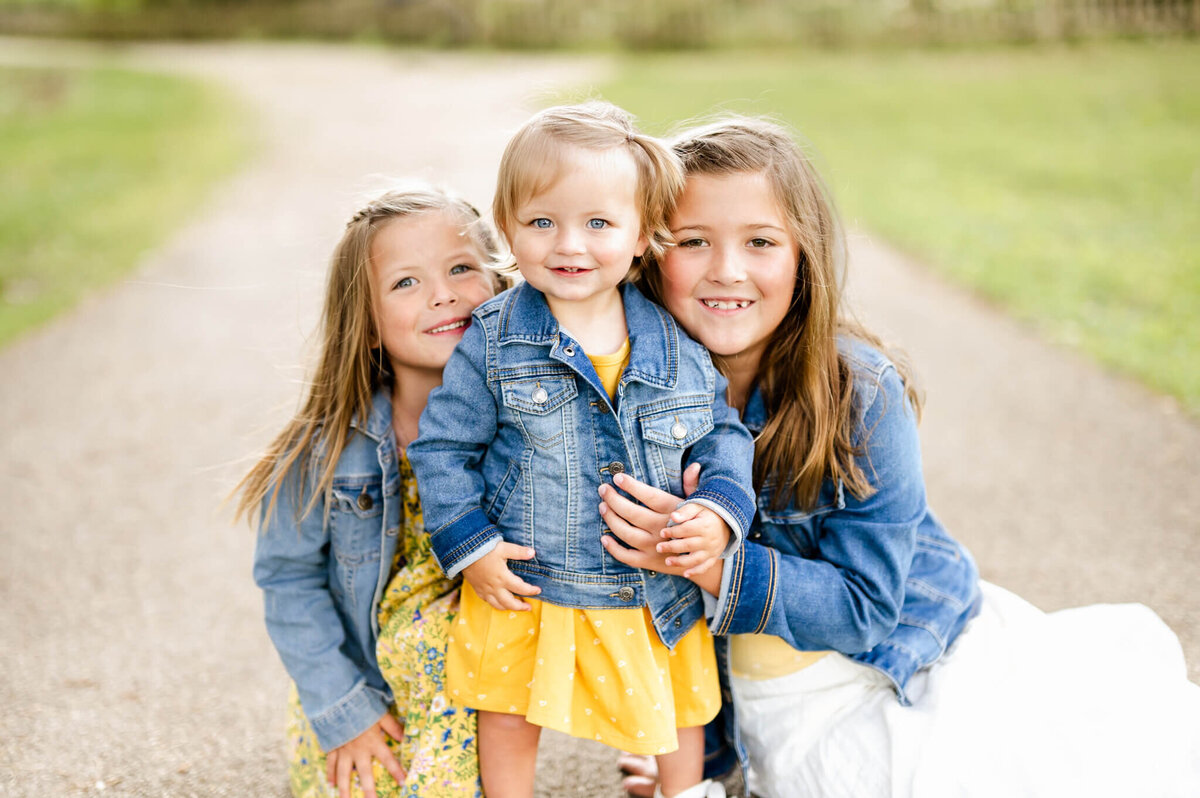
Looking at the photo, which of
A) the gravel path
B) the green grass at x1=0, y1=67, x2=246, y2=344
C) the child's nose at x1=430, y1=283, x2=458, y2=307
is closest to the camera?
the child's nose at x1=430, y1=283, x2=458, y2=307

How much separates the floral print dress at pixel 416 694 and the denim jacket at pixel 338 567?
0.16 ft

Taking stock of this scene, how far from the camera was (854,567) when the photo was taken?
2131mm

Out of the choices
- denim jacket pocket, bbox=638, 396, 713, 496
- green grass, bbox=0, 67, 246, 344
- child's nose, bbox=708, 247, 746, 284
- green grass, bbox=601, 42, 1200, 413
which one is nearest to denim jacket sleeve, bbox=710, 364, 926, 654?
denim jacket pocket, bbox=638, 396, 713, 496

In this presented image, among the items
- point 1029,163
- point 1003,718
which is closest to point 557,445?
point 1003,718

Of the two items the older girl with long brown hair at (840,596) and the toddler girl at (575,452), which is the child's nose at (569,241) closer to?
the toddler girl at (575,452)

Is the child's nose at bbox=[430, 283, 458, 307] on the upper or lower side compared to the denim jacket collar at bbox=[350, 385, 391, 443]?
upper

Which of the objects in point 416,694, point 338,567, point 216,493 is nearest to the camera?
point 416,694

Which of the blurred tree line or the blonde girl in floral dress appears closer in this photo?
the blonde girl in floral dress

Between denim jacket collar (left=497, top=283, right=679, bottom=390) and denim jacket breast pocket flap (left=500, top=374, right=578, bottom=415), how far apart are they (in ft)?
0.18

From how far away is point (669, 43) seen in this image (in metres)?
21.6

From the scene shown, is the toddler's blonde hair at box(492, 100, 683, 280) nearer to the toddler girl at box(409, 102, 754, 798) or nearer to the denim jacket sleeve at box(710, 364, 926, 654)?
the toddler girl at box(409, 102, 754, 798)

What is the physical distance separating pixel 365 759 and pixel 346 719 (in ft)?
0.33

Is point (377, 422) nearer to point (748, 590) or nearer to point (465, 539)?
point (465, 539)

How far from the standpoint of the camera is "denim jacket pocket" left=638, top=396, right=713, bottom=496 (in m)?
1.97
